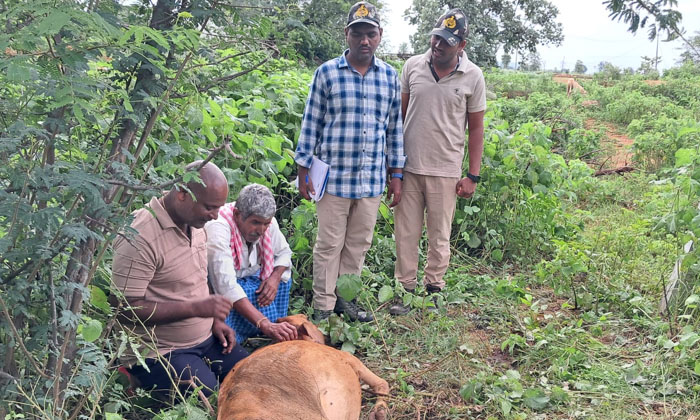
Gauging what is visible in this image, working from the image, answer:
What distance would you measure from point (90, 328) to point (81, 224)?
416 millimetres

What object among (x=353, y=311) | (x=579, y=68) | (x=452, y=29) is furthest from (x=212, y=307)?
(x=579, y=68)

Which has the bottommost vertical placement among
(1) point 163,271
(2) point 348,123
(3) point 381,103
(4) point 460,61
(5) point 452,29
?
(1) point 163,271

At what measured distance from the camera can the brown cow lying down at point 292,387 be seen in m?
2.61

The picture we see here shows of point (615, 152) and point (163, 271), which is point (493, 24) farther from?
point (163, 271)

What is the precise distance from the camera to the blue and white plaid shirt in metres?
4.08

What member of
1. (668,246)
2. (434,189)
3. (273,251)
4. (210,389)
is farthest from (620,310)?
(210,389)

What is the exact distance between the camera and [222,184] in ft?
10.00

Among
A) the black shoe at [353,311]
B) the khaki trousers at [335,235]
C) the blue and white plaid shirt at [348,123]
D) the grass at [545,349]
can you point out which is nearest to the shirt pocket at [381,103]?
the blue and white plaid shirt at [348,123]

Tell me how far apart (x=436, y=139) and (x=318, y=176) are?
35.2 inches

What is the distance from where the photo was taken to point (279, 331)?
3398 millimetres

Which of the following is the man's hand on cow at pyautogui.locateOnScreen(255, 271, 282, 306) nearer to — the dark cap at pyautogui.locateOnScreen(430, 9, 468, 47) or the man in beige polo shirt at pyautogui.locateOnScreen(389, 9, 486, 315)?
the man in beige polo shirt at pyautogui.locateOnScreen(389, 9, 486, 315)

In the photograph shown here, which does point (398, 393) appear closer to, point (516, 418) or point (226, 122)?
point (516, 418)

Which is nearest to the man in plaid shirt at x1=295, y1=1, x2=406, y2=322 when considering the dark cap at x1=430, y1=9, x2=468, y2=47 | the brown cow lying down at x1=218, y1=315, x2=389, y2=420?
the dark cap at x1=430, y1=9, x2=468, y2=47

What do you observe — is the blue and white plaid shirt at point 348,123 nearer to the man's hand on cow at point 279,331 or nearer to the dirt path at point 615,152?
the man's hand on cow at point 279,331
